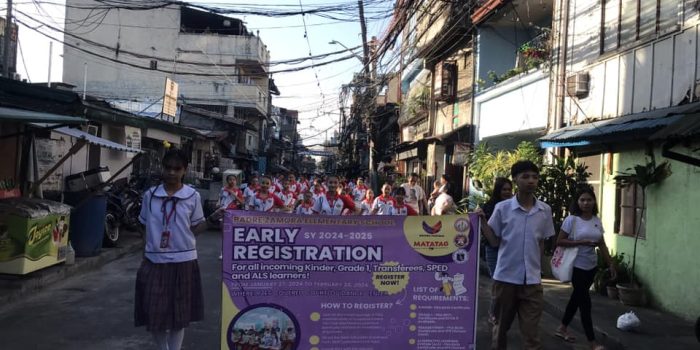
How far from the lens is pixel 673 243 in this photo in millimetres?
7594

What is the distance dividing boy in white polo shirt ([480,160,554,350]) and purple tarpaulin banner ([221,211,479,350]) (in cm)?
28

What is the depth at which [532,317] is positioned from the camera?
445 centimetres

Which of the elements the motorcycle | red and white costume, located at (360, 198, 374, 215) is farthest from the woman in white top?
the motorcycle

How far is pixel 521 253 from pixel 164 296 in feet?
9.14

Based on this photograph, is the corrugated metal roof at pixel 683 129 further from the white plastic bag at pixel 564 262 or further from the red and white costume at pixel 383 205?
the red and white costume at pixel 383 205

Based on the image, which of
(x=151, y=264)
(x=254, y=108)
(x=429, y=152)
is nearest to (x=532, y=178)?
(x=151, y=264)

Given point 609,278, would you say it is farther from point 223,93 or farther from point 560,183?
point 223,93

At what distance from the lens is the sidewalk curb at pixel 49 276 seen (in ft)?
23.8

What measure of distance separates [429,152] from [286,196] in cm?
959

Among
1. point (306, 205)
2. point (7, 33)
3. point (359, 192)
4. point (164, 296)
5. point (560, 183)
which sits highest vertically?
point (7, 33)

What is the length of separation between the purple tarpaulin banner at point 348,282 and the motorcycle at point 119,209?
293 inches

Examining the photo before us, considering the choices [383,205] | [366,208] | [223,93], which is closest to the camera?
[383,205]

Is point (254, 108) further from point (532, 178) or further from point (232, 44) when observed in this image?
point (532, 178)

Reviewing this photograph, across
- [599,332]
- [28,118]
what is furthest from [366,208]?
[28,118]
